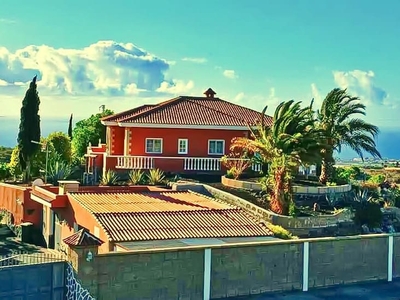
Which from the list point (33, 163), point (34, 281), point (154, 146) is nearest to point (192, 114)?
point (154, 146)

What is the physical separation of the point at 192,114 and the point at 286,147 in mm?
10942

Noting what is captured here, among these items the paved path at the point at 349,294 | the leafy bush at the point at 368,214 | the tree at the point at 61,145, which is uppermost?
the tree at the point at 61,145

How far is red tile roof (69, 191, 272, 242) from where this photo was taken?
19297mm

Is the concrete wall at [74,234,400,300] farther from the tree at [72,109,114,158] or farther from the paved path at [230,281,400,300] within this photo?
the tree at [72,109,114,158]

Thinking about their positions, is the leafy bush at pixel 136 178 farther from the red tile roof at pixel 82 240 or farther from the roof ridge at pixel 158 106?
the red tile roof at pixel 82 240

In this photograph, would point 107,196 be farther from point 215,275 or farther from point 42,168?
point 42,168

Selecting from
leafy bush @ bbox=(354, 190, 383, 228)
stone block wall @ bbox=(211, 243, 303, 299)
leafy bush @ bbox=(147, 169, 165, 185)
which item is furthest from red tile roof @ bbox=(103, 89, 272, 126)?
stone block wall @ bbox=(211, 243, 303, 299)

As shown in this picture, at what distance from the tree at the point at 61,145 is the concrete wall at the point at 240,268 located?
78.2 ft

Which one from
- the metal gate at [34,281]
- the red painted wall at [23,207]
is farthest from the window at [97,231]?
the red painted wall at [23,207]

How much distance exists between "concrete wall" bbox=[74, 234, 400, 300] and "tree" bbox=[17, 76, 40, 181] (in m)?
20.7

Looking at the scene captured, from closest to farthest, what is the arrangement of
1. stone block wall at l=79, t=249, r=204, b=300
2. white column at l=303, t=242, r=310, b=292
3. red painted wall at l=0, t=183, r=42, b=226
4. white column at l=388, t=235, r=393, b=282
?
stone block wall at l=79, t=249, r=204, b=300 → white column at l=303, t=242, r=310, b=292 → white column at l=388, t=235, r=393, b=282 → red painted wall at l=0, t=183, r=42, b=226

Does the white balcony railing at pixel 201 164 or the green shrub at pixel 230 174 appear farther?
the white balcony railing at pixel 201 164

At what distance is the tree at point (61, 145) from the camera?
3825 centimetres

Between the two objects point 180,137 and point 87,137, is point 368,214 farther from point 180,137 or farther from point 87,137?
point 87,137
